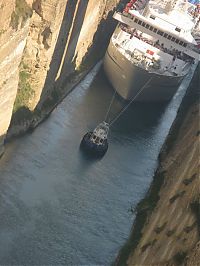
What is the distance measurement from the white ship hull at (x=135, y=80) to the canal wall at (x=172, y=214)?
8.89 metres

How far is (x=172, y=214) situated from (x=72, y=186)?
10.8 m

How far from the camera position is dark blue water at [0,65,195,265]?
3662cm

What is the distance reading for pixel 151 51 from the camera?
61688 millimetres

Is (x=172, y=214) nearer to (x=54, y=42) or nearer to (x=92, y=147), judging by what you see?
(x=92, y=147)

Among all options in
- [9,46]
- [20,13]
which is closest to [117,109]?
[20,13]

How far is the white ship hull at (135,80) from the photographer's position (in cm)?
5881

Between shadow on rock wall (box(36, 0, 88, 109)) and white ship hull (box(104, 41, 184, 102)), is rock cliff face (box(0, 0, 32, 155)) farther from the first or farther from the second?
white ship hull (box(104, 41, 184, 102))

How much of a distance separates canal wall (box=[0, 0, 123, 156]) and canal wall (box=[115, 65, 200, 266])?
1027 cm

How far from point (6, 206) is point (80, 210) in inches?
194

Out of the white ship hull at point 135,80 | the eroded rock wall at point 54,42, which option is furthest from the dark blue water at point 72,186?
the white ship hull at point 135,80

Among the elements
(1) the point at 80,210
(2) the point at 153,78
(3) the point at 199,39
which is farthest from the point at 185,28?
(1) the point at 80,210

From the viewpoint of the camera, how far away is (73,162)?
46.6m

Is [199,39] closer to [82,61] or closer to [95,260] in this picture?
[82,61]

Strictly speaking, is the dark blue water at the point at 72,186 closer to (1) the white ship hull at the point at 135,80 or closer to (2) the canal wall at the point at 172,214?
(2) the canal wall at the point at 172,214
